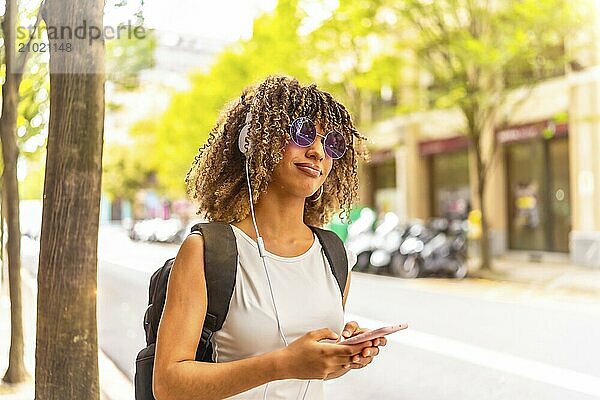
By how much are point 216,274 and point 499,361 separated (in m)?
2.55

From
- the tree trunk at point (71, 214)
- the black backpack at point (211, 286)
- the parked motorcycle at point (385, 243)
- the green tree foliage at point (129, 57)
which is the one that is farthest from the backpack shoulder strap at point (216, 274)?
the parked motorcycle at point (385, 243)

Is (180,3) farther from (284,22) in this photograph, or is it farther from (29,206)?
(284,22)

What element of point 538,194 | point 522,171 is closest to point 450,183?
point 522,171

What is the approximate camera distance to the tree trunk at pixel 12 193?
79.5 inches

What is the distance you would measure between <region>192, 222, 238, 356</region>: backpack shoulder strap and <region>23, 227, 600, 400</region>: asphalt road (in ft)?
3.22

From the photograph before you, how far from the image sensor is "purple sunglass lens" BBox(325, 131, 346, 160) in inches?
38.5

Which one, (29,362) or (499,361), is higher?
(29,362)

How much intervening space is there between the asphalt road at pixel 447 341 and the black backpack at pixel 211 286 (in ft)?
2.90

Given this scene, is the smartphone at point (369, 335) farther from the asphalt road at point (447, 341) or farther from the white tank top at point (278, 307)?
the asphalt road at point (447, 341)

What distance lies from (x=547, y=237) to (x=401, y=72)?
8.16ft

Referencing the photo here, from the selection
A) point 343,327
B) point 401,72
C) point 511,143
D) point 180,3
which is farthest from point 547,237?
point 343,327

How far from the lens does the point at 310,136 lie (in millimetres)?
958

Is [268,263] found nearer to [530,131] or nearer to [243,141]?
[243,141]

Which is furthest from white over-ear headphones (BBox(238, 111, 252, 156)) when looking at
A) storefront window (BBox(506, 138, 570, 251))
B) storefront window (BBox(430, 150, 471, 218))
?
storefront window (BBox(430, 150, 471, 218))
